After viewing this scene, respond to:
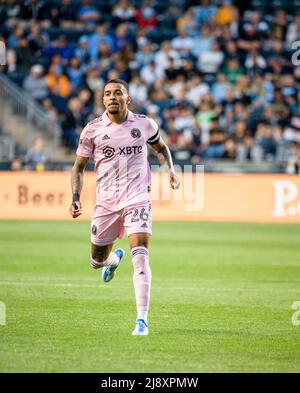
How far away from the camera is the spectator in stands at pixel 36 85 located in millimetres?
28656

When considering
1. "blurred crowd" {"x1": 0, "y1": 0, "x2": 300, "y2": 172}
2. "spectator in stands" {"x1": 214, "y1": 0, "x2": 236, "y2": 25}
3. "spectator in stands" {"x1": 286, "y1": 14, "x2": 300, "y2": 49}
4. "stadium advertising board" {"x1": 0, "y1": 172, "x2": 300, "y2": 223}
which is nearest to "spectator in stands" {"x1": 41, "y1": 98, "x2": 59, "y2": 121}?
"blurred crowd" {"x1": 0, "y1": 0, "x2": 300, "y2": 172}

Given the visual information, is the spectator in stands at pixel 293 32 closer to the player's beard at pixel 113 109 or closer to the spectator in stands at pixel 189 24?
the spectator in stands at pixel 189 24

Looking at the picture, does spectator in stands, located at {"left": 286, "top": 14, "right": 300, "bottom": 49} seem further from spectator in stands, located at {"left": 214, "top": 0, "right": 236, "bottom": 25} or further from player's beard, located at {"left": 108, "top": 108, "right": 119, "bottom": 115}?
player's beard, located at {"left": 108, "top": 108, "right": 119, "bottom": 115}

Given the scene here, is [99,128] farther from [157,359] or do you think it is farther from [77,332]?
[157,359]

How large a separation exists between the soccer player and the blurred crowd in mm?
16190

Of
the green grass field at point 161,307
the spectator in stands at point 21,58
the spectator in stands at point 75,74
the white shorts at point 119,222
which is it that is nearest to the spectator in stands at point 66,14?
the spectator in stands at point 21,58

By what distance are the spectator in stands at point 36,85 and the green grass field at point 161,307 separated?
8299 millimetres

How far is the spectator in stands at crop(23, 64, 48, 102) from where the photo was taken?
2866cm

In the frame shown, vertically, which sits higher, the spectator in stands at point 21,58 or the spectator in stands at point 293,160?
the spectator in stands at point 21,58

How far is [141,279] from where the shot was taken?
9617mm

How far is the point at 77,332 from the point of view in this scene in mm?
9633

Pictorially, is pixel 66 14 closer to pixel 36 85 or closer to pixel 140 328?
pixel 36 85
